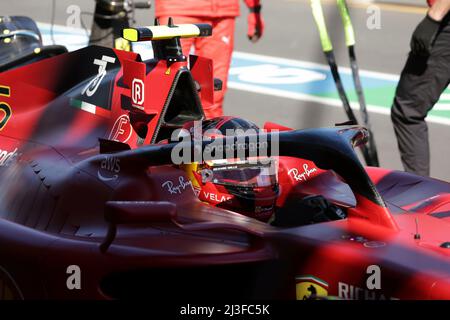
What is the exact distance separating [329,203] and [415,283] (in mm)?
865

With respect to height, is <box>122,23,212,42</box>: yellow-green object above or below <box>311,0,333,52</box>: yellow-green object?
below

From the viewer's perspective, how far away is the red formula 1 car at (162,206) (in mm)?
3594

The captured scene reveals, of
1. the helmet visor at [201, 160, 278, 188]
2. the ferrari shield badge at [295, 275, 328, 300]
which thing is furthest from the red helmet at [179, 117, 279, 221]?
the ferrari shield badge at [295, 275, 328, 300]

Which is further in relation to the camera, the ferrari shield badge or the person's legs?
the person's legs

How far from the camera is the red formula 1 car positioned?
3.59 m

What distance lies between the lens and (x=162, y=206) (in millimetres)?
3639

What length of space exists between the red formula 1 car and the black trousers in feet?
4.79

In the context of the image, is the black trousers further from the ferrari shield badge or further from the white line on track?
the ferrari shield badge

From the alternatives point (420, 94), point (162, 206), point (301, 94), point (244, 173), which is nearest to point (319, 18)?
point (420, 94)

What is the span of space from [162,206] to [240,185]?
2.13ft

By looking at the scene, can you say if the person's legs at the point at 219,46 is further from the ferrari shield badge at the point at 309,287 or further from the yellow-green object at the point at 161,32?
the ferrari shield badge at the point at 309,287

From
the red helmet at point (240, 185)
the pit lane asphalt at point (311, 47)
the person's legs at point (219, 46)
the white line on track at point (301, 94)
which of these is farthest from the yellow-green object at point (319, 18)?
the red helmet at point (240, 185)

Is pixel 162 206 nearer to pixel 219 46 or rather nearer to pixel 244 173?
pixel 244 173

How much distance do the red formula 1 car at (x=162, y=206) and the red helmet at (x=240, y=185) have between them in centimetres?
9
